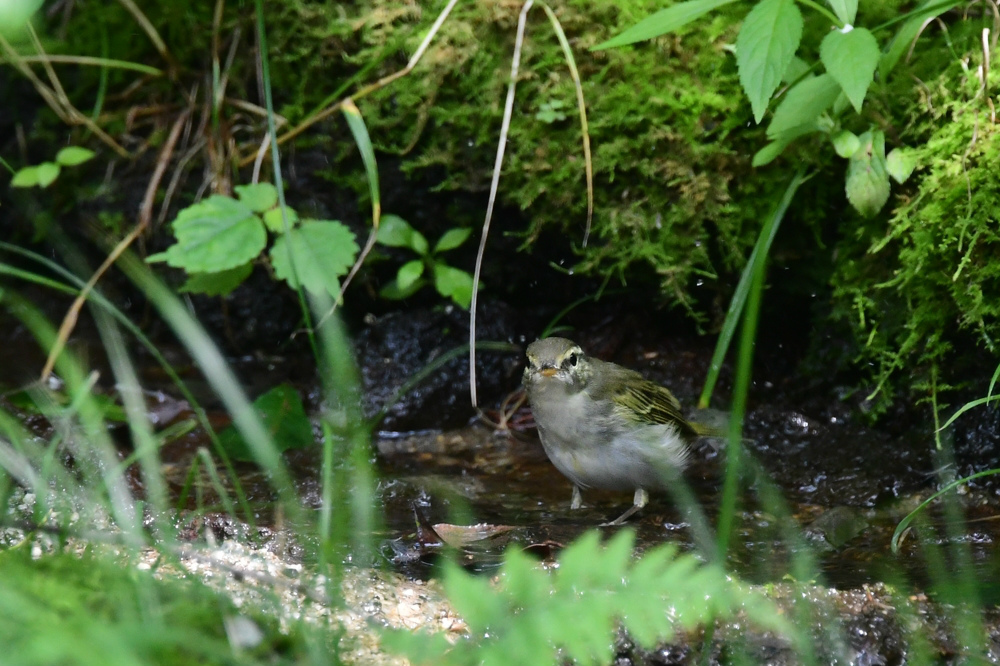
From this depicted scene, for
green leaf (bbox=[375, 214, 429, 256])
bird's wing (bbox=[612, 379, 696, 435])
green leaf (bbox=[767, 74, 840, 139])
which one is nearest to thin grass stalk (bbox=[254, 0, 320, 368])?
green leaf (bbox=[375, 214, 429, 256])

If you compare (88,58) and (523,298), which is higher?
(88,58)

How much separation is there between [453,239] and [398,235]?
300mm

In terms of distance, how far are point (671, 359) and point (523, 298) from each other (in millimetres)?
939

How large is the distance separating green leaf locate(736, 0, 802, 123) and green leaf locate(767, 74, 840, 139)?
53 cm

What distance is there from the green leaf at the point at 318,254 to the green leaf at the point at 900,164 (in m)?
2.47

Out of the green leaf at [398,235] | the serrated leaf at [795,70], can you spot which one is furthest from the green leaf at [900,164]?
the green leaf at [398,235]

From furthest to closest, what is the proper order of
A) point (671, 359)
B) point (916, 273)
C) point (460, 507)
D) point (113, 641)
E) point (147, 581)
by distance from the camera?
point (671, 359)
point (916, 273)
point (460, 507)
point (147, 581)
point (113, 641)

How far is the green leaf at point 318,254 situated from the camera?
4.59m

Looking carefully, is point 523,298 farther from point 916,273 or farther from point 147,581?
point 147,581

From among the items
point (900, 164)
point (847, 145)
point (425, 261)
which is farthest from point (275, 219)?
point (900, 164)

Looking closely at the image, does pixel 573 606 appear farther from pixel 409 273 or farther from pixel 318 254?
pixel 409 273

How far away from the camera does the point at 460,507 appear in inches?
153

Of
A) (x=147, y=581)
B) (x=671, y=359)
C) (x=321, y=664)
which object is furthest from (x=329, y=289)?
(x=321, y=664)

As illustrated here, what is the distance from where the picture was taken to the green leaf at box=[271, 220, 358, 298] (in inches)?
181
